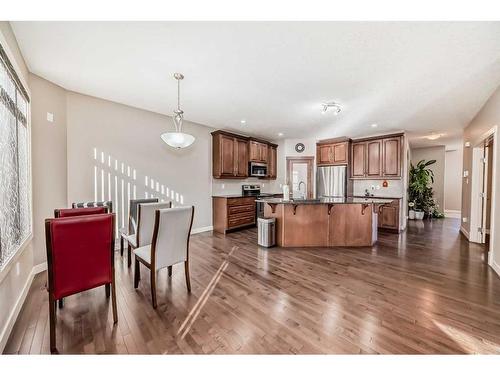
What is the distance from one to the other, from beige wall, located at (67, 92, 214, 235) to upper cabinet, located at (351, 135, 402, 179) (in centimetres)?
417

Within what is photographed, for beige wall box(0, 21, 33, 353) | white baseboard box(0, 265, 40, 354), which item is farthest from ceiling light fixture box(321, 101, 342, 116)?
white baseboard box(0, 265, 40, 354)

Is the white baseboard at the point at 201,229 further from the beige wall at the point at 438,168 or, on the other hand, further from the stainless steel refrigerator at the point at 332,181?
the beige wall at the point at 438,168

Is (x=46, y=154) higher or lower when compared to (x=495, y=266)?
higher

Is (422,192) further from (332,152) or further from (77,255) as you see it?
(77,255)

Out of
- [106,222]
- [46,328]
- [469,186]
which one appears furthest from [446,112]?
[46,328]

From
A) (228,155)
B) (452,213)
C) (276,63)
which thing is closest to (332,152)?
(228,155)

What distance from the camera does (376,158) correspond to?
223 inches

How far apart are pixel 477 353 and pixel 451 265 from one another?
83.8 inches

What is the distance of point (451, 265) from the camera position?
3152 mm

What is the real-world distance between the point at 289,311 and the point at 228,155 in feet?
13.3

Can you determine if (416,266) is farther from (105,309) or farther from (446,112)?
(105,309)

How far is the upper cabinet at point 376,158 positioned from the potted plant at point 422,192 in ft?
7.06

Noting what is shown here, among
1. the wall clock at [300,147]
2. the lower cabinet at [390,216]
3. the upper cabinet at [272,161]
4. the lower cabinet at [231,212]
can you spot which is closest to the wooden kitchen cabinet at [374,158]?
the lower cabinet at [390,216]

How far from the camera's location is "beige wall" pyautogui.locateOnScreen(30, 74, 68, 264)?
2787mm
